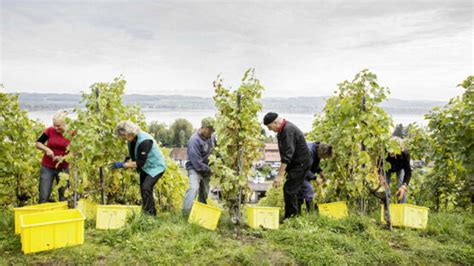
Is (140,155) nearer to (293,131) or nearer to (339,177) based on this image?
(293,131)

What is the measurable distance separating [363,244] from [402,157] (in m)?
1.85

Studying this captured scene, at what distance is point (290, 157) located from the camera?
198 inches

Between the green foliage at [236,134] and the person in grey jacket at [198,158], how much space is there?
196 millimetres

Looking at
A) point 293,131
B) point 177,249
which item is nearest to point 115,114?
point 177,249

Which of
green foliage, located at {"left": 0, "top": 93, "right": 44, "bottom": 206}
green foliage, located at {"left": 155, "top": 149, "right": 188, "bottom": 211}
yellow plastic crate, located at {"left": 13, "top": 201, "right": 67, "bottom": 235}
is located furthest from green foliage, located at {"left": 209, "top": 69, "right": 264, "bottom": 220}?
green foliage, located at {"left": 0, "top": 93, "right": 44, "bottom": 206}

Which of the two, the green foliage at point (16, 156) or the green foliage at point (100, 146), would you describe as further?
the green foliage at point (16, 156)

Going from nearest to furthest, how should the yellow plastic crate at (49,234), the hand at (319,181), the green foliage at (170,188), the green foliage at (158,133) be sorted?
1. the yellow plastic crate at (49,234)
2. the hand at (319,181)
3. the green foliage at (170,188)
4. the green foliage at (158,133)

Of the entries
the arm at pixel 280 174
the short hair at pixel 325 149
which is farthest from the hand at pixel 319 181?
the arm at pixel 280 174

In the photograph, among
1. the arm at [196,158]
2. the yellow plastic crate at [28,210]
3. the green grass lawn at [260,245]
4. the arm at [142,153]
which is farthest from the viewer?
the arm at [196,158]

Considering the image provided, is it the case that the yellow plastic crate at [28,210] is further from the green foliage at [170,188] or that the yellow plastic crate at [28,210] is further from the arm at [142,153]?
the green foliage at [170,188]

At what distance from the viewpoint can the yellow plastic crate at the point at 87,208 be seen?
17.0 feet

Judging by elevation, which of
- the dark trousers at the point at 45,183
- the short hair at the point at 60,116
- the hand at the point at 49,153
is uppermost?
the short hair at the point at 60,116

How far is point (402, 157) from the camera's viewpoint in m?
5.64

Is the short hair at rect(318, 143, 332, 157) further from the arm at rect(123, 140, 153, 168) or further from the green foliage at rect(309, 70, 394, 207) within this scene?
the arm at rect(123, 140, 153, 168)
